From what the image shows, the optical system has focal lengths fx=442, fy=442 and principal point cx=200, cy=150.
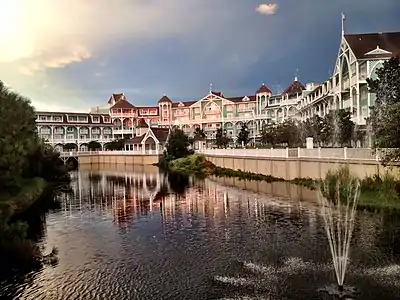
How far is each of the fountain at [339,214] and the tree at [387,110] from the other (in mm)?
3122

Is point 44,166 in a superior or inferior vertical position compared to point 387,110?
inferior

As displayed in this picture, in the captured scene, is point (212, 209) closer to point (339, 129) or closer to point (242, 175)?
point (339, 129)

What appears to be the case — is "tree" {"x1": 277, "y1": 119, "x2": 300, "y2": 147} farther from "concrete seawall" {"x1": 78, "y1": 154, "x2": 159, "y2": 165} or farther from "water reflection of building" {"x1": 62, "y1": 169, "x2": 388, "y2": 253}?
"concrete seawall" {"x1": 78, "y1": 154, "x2": 159, "y2": 165}

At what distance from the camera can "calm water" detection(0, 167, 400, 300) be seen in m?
13.1

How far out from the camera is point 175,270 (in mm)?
14938

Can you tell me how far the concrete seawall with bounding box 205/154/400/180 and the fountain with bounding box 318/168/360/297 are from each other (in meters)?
0.87

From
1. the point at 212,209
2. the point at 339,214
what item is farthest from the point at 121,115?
the point at 339,214

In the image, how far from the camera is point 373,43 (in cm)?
4666

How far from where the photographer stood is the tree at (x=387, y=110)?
23281 mm

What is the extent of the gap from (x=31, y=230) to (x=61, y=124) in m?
88.4

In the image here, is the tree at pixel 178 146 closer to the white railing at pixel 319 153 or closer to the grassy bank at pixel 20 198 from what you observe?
the white railing at pixel 319 153

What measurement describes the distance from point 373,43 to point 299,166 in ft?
61.2

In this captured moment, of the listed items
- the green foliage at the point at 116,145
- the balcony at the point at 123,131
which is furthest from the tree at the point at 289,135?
the balcony at the point at 123,131

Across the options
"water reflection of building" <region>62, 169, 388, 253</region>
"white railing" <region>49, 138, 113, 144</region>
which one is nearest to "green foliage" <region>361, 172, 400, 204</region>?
"water reflection of building" <region>62, 169, 388, 253</region>
